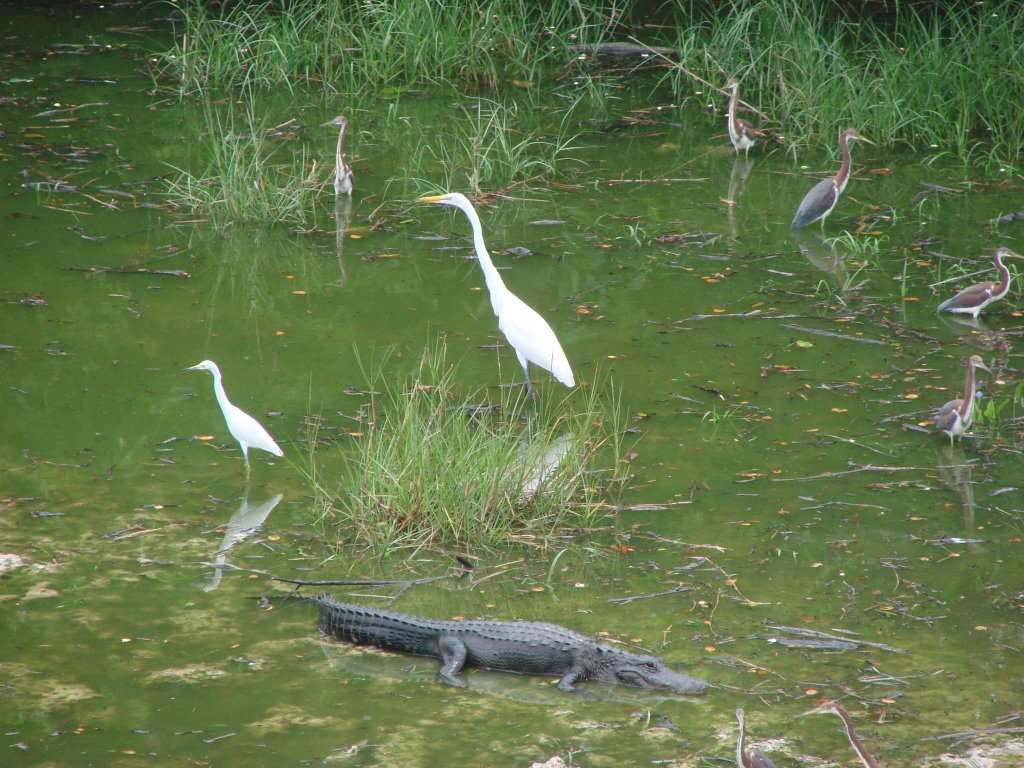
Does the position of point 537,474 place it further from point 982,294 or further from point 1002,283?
point 1002,283

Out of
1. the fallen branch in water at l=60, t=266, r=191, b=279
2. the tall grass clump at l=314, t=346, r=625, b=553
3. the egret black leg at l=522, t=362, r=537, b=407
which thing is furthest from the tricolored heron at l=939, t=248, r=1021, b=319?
the fallen branch in water at l=60, t=266, r=191, b=279

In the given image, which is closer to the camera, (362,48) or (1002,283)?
(1002,283)

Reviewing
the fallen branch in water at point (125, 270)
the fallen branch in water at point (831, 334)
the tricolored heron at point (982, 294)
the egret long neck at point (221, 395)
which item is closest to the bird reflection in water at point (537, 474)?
the egret long neck at point (221, 395)

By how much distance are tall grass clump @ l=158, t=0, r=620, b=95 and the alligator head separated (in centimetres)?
790

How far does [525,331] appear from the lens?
6051 mm

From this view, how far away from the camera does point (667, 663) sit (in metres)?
4.07

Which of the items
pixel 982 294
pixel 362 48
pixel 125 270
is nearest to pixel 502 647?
pixel 982 294

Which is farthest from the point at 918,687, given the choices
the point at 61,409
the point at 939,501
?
the point at 61,409

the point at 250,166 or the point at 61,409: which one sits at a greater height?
the point at 250,166

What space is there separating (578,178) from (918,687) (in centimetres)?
609

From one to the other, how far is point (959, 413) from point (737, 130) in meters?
4.88

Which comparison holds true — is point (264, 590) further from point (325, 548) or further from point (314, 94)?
point (314, 94)

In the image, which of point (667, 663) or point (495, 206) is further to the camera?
point (495, 206)

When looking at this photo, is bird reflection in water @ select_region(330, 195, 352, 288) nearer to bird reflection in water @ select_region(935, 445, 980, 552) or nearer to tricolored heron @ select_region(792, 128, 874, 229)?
tricolored heron @ select_region(792, 128, 874, 229)
